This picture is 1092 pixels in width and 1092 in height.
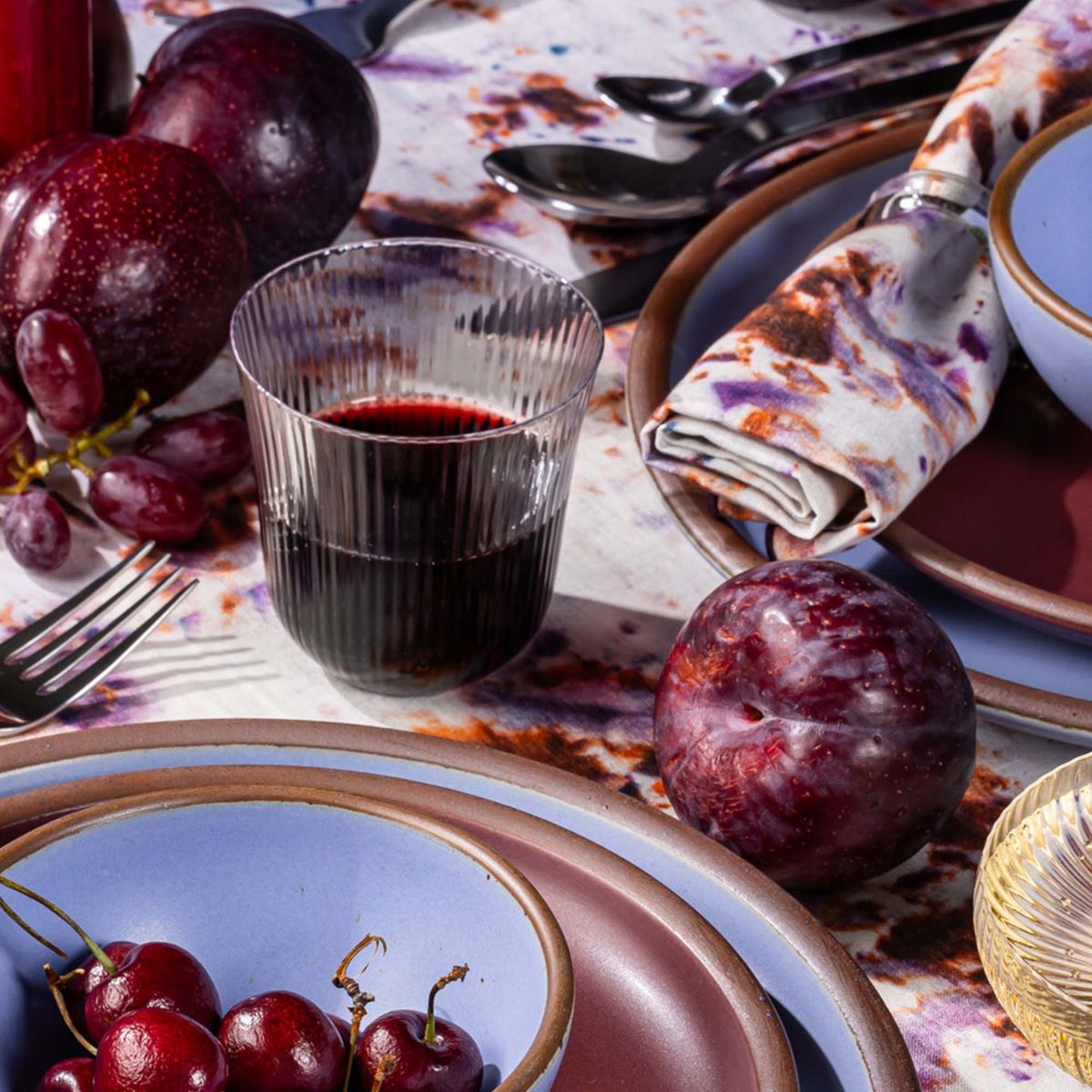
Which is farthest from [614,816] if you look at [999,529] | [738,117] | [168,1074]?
[738,117]

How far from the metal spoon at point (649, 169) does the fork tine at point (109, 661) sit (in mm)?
378

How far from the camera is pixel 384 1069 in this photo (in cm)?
37

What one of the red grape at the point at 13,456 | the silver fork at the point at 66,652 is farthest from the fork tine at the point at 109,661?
the red grape at the point at 13,456

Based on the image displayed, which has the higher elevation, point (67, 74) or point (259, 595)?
point (67, 74)

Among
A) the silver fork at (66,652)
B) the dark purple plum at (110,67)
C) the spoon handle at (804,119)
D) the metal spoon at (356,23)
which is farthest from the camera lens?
the metal spoon at (356,23)

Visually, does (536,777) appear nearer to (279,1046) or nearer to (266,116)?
(279,1046)

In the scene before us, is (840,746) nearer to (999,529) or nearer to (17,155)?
(999,529)

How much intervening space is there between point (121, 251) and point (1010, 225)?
1.33 feet

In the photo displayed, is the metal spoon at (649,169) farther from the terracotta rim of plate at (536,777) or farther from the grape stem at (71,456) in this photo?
the terracotta rim of plate at (536,777)

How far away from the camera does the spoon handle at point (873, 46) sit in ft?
3.39

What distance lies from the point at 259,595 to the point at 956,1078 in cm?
36

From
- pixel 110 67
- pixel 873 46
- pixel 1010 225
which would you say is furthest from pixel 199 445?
pixel 873 46

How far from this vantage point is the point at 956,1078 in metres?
0.48

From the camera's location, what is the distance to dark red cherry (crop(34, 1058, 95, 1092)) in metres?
0.36
